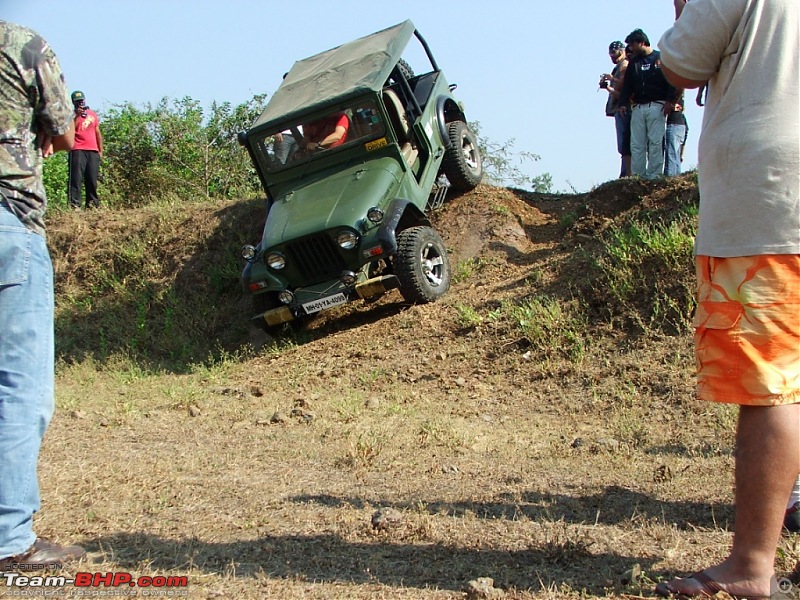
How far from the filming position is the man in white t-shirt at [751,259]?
2266 mm

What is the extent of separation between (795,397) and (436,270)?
6119 millimetres

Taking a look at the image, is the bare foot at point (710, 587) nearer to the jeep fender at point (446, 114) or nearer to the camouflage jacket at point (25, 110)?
the camouflage jacket at point (25, 110)

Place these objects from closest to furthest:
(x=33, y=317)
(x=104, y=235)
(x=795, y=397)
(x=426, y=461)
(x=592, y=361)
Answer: (x=795, y=397)
(x=33, y=317)
(x=426, y=461)
(x=592, y=361)
(x=104, y=235)

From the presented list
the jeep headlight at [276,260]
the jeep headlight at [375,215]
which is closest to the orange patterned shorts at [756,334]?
the jeep headlight at [375,215]

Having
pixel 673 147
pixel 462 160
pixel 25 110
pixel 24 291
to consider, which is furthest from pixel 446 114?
pixel 24 291

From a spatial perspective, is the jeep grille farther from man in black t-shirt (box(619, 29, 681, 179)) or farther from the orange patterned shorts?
the orange patterned shorts

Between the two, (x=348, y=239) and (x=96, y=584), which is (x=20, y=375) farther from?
(x=348, y=239)

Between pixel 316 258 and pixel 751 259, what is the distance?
578 centimetres

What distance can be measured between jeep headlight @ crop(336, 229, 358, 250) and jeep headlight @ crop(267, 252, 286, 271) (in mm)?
593

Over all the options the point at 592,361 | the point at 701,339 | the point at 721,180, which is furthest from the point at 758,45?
the point at 592,361

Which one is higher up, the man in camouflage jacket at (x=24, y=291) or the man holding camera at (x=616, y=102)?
the man holding camera at (x=616, y=102)

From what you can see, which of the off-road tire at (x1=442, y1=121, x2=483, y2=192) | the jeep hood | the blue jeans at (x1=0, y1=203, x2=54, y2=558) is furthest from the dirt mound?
the blue jeans at (x1=0, y1=203, x2=54, y2=558)

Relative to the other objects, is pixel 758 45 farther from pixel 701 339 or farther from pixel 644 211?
pixel 644 211

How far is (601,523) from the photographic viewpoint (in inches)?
127
